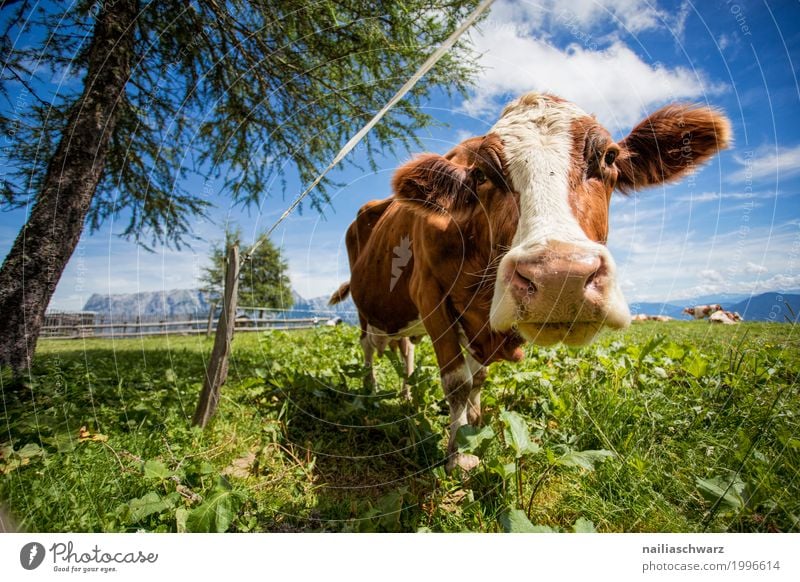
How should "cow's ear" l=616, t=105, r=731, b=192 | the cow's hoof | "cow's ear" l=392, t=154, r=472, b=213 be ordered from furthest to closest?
"cow's ear" l=392, t=154, r=472, b=213 → "cow's ear" l=616, t=105, r=731, b=192 → the cow's hoof

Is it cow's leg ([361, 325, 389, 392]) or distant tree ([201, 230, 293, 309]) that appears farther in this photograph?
cow's leg ([361, 325, 389, 392])

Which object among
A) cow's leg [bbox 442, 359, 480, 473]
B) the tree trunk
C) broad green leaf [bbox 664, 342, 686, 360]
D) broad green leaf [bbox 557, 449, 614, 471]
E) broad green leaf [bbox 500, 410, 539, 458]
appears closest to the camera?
broad green leaf [bbox 557, 449, 614, 471]

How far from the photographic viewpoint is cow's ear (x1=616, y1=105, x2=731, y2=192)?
2475 mm

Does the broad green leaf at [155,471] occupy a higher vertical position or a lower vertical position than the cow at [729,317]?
lower

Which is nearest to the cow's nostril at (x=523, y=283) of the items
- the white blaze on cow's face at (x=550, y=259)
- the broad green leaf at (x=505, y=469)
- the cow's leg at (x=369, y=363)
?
the white blaze on cow's face at (x=550, y=259)

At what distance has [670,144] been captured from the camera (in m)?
2.60

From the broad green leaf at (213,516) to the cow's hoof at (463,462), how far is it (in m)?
1.32

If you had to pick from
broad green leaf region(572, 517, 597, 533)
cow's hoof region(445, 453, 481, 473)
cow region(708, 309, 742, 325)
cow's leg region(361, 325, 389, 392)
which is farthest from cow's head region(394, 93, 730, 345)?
cow's leg region(361, 325, 389, 392)

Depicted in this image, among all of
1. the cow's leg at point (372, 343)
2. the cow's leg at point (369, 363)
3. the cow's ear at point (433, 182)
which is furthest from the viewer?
the cow's leg at point (372, 343)

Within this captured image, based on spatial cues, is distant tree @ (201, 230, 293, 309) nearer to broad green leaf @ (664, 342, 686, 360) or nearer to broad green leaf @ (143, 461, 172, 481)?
broad green leaf @ (143, 461, 172, 481)

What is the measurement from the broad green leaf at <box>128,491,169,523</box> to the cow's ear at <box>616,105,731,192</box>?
11.1ft

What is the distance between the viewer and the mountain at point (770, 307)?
6.20 feet

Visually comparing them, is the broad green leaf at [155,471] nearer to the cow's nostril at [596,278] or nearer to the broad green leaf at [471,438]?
the broad green leaf at [471,438]
